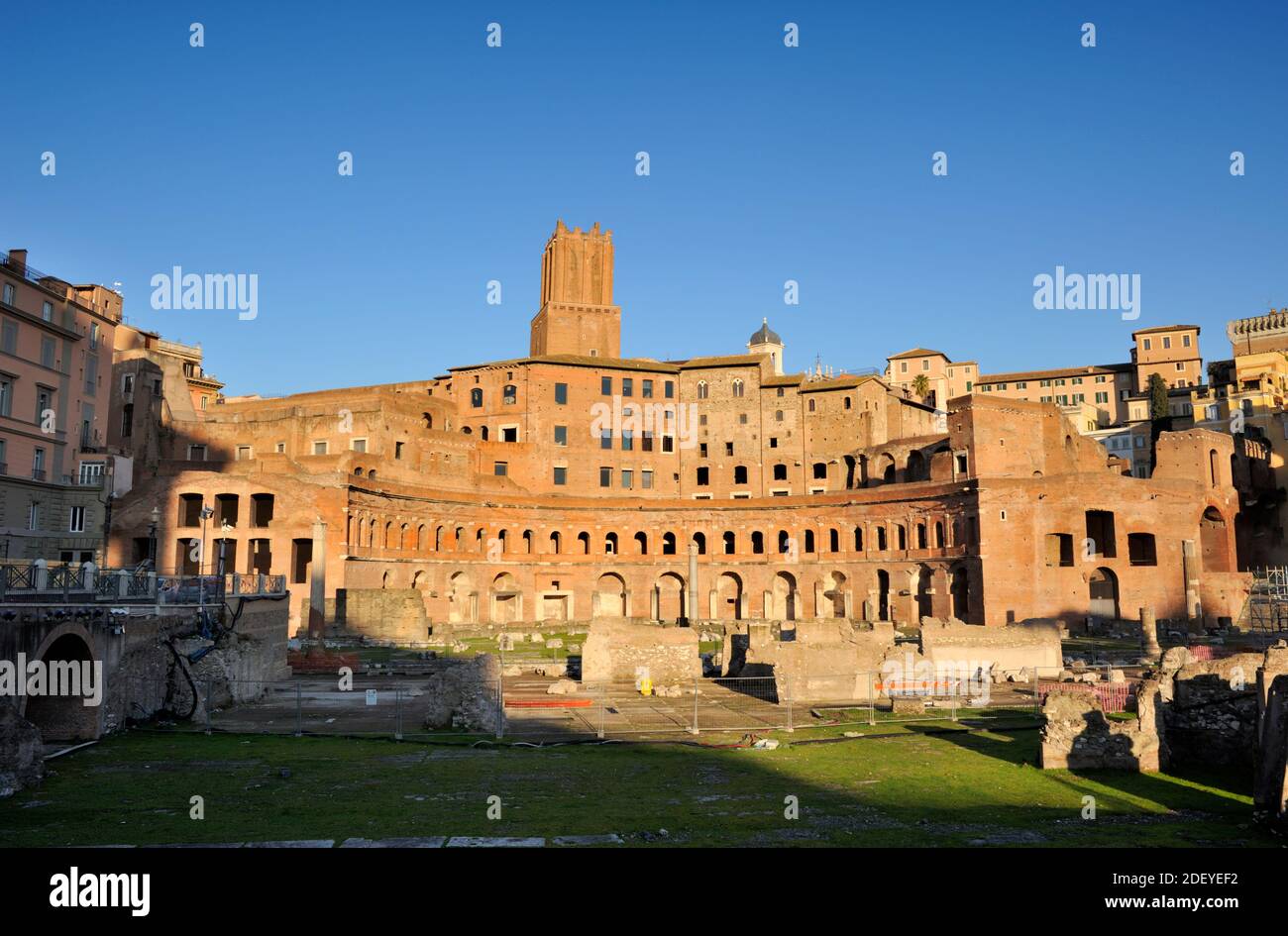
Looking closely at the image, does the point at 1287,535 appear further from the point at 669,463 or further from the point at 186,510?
the point at 186,510

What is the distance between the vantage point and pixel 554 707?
24.1 m

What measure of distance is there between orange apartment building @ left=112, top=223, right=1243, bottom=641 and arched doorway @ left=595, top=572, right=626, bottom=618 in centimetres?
20

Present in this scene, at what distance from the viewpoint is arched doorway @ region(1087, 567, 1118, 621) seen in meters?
51.5

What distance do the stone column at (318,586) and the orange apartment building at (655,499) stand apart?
0.45 ft

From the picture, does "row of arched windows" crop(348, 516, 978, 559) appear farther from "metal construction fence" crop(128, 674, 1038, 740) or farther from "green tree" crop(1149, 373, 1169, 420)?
"green tree" crop(1149, 373, 1169, 420)

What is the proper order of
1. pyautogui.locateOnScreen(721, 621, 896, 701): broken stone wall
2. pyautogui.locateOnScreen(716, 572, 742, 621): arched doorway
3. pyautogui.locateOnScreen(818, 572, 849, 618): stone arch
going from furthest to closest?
pyautogui.locateOnScreen(716, 572, 742, 621): arched doorway, pyautogui.locateOnScreen(818, 572, 849, 618): stone arch, pyautogui.locateOnScreen(721, 621, 896, 701): broken stone wall

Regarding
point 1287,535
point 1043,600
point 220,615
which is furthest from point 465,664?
point 1287,535

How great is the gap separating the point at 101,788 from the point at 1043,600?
1912 inches

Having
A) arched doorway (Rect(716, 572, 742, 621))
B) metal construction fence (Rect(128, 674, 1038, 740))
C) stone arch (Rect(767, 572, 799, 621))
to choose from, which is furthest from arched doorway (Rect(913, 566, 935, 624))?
metal construction fence (Rect(128, 674, 1038, 740))

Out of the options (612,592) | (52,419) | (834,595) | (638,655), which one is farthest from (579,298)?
(638,655)

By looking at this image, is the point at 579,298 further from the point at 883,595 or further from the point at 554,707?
the point at 554,707

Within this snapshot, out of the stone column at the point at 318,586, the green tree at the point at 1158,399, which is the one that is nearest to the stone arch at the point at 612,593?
the stone column at the point at 318,586

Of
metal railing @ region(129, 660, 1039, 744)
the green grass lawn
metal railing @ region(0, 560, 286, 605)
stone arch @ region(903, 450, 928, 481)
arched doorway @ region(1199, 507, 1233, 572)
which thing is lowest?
metal railing @ region(129, 660, 1039, 744)
